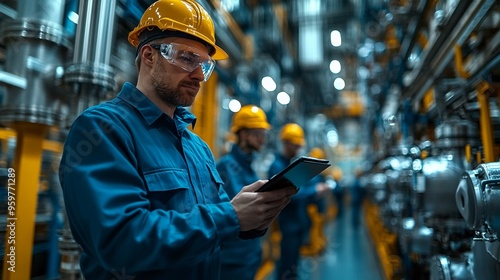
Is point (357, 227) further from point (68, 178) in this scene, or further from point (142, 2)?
point (68, 178)

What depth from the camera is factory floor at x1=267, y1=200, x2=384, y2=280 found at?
14.6ft

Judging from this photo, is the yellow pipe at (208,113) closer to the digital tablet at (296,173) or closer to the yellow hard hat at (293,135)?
the yellow hard hat at (293,135)

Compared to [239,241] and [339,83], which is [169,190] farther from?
[339,83]

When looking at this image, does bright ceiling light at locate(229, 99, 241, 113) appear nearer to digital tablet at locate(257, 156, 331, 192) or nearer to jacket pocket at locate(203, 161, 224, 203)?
jacket pocket at locate(203, 161, 224, 203)

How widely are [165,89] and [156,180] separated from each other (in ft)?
1.16

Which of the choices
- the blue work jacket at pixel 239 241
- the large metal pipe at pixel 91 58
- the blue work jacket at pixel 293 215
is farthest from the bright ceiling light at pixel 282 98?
the large metal pipe at pixel 91 58

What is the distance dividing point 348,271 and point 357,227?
4957 millimetres

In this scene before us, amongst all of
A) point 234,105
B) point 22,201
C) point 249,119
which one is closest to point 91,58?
point 22,201

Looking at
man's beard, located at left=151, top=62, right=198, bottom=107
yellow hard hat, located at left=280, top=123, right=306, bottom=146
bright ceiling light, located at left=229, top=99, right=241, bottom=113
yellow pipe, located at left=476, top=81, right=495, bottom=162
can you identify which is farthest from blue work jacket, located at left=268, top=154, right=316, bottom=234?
man's beard, located at left=151, top=62, right=198, bottom=107

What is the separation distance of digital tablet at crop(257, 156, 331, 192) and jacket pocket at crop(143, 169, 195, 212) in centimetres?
25

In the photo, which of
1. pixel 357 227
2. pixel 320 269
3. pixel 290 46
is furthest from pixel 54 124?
pixel 357 227

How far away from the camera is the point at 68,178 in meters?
0.89

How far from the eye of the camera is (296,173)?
3.30 ft

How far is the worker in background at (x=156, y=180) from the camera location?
2.76 feet
